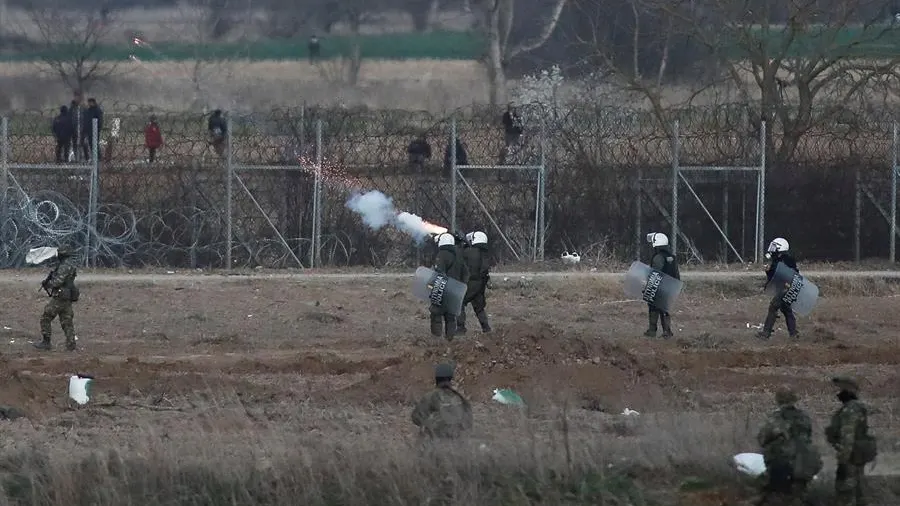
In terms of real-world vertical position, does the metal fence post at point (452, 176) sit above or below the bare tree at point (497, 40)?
below

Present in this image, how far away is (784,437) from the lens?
954cm

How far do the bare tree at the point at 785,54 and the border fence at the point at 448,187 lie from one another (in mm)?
1217

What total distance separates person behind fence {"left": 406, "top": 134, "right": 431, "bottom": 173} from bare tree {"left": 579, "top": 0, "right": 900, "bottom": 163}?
17.6ft

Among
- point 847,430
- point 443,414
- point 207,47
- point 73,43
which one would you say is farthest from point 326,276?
point 847,430

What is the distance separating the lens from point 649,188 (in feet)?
78.8

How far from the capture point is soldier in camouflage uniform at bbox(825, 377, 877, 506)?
974 centimetres

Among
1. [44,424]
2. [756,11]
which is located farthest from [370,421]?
[756,11]

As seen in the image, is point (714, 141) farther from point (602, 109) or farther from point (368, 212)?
point (368, 212)

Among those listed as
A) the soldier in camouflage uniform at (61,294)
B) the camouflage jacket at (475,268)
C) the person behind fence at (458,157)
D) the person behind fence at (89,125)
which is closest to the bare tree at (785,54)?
the person behind fence at (458,157)

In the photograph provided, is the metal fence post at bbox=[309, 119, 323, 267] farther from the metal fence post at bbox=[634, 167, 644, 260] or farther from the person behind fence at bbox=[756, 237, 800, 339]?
the person behind fence at bbox=[756, 237, 800, 339]

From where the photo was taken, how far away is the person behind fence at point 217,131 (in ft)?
74.2

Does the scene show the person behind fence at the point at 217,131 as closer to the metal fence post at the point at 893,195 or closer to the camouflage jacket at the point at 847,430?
the metal fence post at the point at 893,195

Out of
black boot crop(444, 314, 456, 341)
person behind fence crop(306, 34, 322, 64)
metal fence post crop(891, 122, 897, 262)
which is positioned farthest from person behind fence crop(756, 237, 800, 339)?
person behind fence crop(306, 34, 322, 64)

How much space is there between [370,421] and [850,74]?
17175mm
